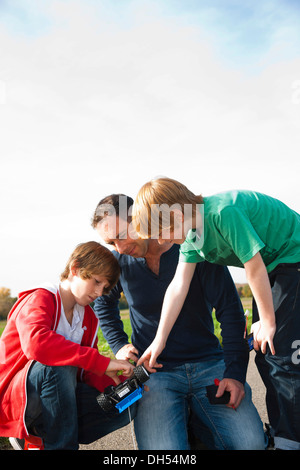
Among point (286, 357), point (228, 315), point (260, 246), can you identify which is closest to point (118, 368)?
point (228, 315)

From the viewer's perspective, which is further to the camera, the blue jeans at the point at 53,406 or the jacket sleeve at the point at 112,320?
the jacket sleeve at the point at 112,320

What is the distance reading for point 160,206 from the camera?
2.37 m

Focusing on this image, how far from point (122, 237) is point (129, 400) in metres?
0.97

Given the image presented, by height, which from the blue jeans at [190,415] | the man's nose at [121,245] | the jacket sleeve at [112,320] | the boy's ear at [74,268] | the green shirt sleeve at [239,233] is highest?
the green shirt sleeve at [239,233]

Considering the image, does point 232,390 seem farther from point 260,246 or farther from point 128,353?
point 260,246

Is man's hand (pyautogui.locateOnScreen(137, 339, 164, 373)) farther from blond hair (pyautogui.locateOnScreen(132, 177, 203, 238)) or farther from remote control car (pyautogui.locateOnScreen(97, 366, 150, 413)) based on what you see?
blond hair (pyautogui.locateOnScreen(132, 177, 203, 238))

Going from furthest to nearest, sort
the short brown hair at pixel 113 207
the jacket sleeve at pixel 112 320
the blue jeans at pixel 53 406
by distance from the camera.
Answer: the jacket sleeve at pixel 112 320
the short brown hair at pixel 113 207
the blue jeans at pixel 53 406

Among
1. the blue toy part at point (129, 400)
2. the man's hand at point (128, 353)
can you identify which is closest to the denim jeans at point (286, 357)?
the blue toy part at point (129, 400)

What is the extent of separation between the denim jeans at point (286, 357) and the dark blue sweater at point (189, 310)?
0.30 m

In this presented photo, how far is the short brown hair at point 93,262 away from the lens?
260cm

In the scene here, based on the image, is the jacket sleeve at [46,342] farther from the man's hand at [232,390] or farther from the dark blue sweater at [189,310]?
the man's hand at [232,390]

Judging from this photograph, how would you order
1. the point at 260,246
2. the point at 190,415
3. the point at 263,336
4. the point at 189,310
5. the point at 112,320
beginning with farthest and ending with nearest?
1. the point at 112,320
2. the point at 189,310
3. the point at 190,415
4. the point at 263,336
5. the point at 260,246
